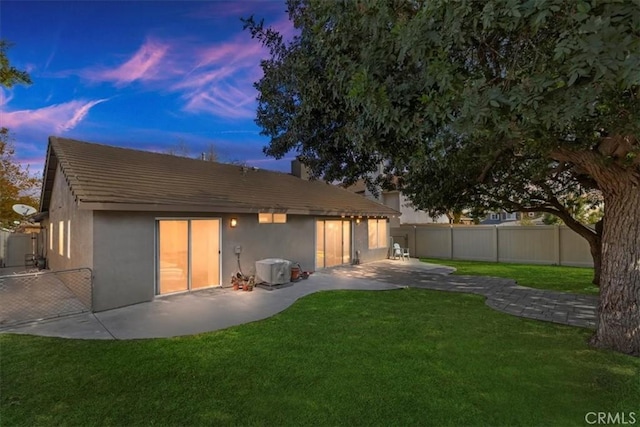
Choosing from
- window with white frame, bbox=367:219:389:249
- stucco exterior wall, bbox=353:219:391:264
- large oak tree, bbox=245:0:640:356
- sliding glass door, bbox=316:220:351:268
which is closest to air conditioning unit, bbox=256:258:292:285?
sliding glass door, bbox=316:220:351:268

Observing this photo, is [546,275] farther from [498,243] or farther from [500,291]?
[498,243]

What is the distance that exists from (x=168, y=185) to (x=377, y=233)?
10.4 metres

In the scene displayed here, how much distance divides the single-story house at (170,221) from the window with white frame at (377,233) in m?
1.48

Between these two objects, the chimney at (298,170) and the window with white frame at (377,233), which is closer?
the window with white frame at (377,233)

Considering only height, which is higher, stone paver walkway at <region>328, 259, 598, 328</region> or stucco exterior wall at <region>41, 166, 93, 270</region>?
stucco exterior wall at <region>41, 166, 93, 270</region>

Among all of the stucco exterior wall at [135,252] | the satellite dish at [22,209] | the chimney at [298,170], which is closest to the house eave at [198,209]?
the stucco exterior wall at [135,252]

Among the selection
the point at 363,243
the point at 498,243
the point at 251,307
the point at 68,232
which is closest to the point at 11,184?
the point at 68,232

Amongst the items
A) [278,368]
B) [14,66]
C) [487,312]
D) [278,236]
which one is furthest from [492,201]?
[14,66]

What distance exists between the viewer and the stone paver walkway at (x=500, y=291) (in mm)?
6823

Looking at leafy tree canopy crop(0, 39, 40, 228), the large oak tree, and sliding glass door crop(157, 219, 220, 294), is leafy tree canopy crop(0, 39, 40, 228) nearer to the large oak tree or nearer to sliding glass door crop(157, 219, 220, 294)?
sliding glass door crop(157, 219, 220, 294)

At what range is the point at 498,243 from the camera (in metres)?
16.1

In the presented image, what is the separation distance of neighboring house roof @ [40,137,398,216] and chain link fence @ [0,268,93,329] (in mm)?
1889

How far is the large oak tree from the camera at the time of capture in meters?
2.82

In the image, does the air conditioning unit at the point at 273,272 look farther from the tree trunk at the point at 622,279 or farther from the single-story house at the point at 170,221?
the tree trunk at the point at 622,279
